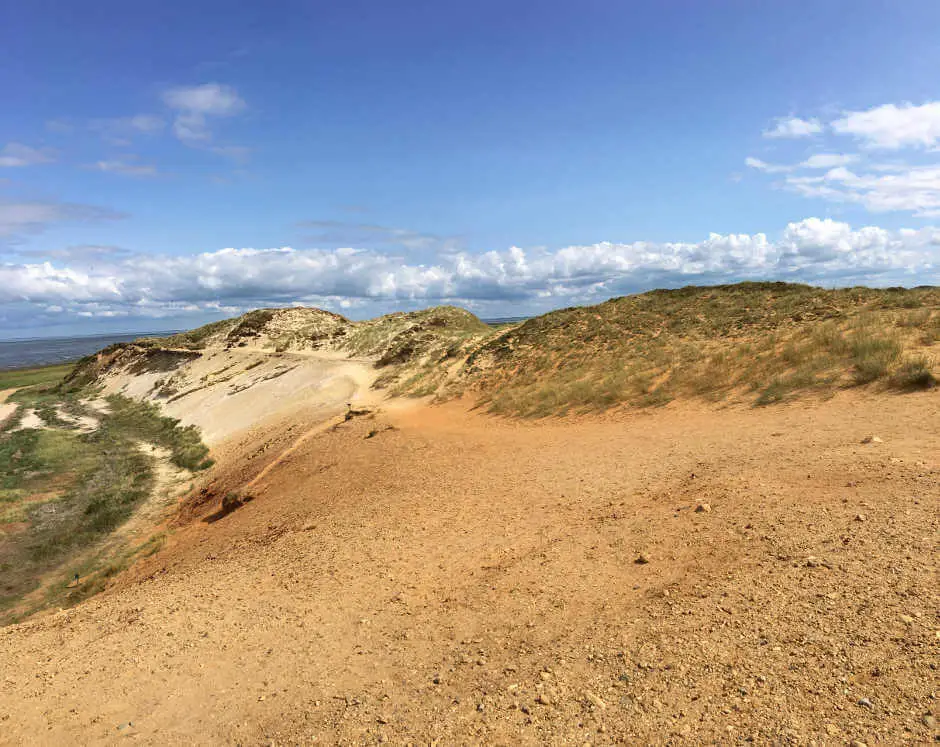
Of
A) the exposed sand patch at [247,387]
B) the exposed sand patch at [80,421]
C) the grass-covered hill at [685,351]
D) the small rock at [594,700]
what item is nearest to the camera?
the small rock at [594,700]

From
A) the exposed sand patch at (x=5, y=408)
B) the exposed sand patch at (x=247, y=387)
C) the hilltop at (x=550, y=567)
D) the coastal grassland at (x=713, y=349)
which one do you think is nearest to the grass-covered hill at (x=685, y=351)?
the coastal grassland at (x=713, y=349)

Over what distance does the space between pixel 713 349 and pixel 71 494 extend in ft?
85.5

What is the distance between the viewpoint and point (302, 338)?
47500 millimetres

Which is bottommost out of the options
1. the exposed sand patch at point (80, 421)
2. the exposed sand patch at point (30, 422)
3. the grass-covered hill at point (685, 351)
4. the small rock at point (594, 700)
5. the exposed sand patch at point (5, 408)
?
the exposed sand patch at point (80, 421)

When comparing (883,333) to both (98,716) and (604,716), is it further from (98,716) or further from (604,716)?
(98,716)

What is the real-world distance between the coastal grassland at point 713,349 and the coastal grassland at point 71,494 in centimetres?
1415

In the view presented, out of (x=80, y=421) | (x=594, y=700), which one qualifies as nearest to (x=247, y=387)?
(x=80, y=421)

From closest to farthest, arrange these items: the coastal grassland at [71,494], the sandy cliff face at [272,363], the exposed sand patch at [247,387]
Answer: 1. the coastal grassland at [71,494]
2. the exposed sand patch at [247,387]
3. the sandy cliff face at [272,363]

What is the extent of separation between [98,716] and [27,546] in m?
13.2

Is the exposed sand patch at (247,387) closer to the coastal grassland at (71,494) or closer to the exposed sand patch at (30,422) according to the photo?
the coastal grassland at (71,494)

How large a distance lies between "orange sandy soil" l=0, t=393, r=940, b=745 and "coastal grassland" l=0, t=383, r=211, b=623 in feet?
10.0

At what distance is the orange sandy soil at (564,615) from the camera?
441 centimetres

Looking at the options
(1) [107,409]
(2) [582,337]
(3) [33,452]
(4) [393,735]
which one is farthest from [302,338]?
(4) [393,735]

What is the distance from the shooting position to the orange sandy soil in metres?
4.41
